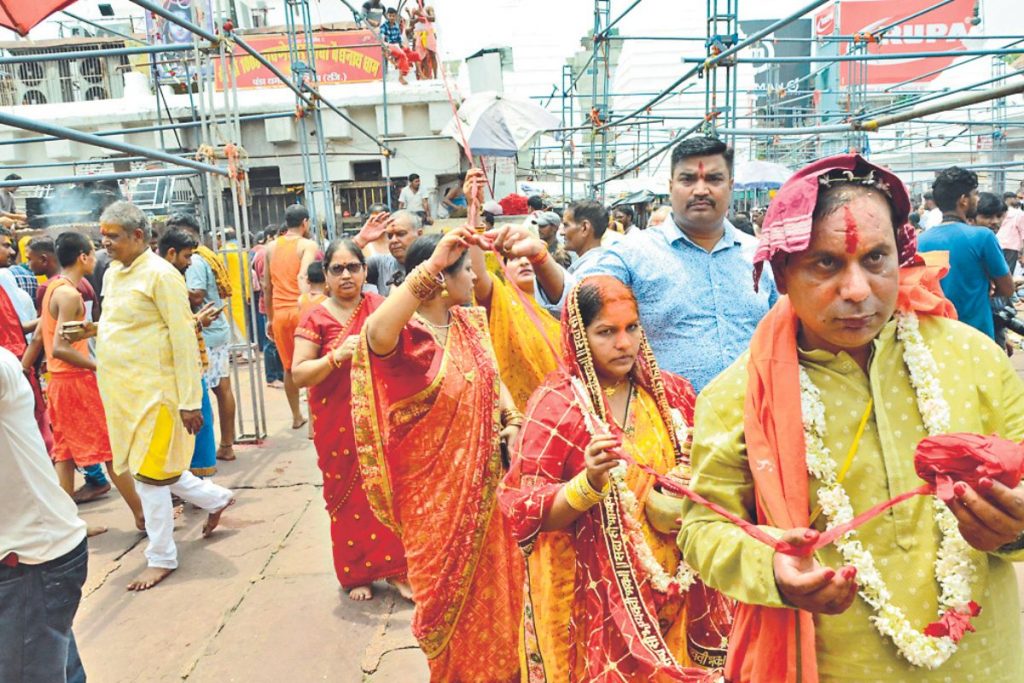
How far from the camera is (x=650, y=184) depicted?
52.7ft

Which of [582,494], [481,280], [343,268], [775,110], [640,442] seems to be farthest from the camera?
[775,110]

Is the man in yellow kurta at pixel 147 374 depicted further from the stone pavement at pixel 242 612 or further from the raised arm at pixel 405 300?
the raised arm at pixel 405 300

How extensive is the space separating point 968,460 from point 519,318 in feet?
7.37

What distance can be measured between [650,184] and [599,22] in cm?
746

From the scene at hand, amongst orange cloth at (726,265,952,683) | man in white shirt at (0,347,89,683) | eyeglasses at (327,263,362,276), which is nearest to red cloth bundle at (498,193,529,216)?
eyeglasses at (327,263,362,276)

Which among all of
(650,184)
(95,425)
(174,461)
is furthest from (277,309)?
(650,184)

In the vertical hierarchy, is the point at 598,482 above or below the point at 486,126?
below

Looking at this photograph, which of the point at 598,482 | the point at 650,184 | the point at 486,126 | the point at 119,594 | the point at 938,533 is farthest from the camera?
the point at 650,184

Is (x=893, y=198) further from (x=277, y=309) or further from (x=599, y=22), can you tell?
(x=599, y=22)

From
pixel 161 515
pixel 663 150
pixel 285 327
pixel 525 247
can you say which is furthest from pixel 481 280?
pixel 663 150

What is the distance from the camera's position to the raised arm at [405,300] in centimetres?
252

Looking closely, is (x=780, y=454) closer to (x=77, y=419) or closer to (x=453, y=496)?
(x=453, y=496)

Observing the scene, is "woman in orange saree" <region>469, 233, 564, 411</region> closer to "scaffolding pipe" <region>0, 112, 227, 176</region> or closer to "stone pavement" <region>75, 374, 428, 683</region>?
"stone pavement" <region>75, 374, 428, 683</region>

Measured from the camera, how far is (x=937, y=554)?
1300 millimetres
